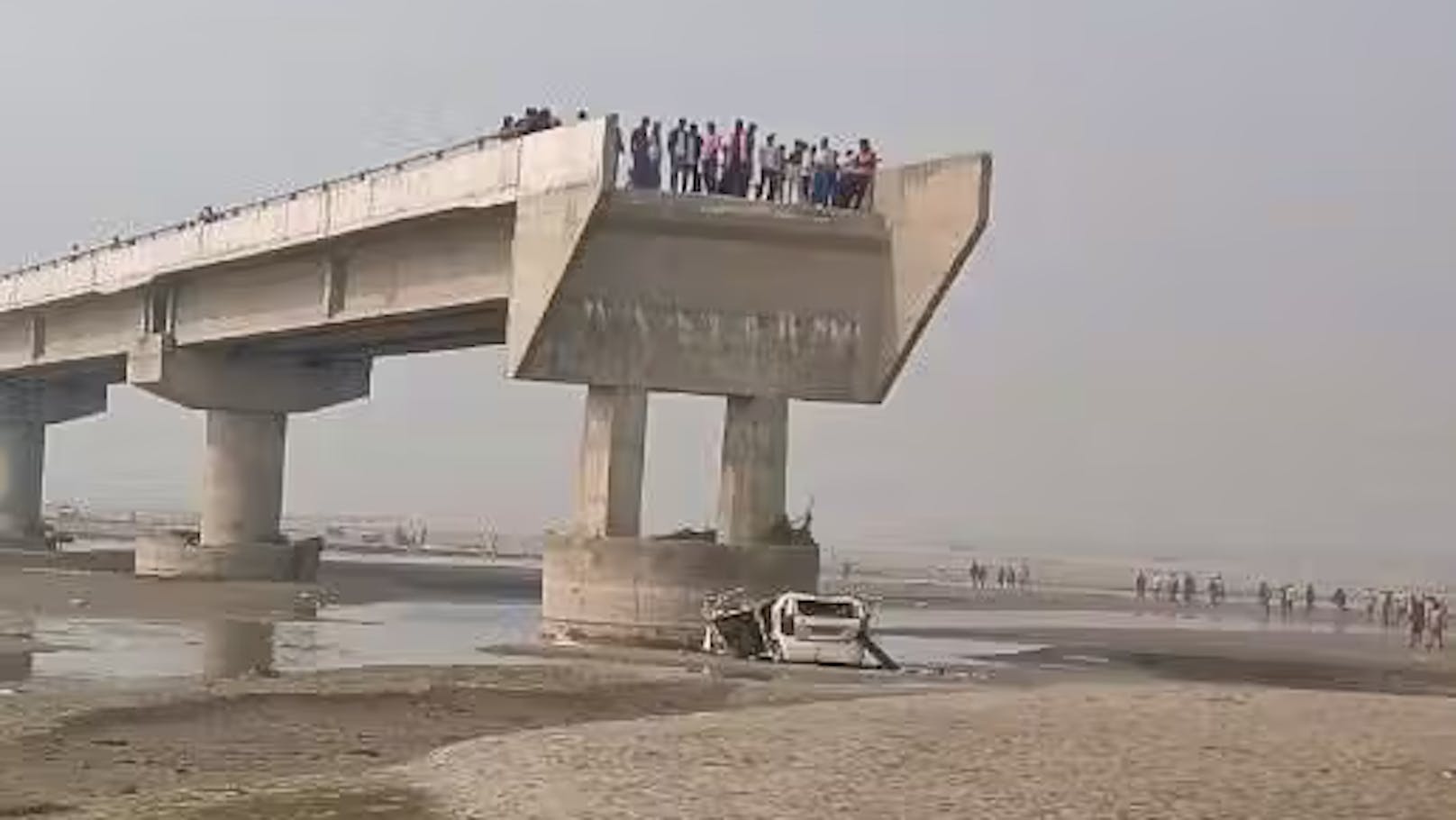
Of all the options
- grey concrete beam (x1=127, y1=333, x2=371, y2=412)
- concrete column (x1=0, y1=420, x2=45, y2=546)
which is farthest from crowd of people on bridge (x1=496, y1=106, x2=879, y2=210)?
concrete column (x1=0, y1=420, x2=45, y2=546)

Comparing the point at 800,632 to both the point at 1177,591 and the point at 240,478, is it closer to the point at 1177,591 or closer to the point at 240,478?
the point at 240,478

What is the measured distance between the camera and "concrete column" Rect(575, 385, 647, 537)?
3606 centimetres

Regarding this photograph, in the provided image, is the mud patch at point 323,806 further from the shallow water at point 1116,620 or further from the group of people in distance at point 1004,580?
the group of people in distance at point 1004,580

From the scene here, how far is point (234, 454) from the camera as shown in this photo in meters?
56.2

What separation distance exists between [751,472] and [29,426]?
5374 centimetres

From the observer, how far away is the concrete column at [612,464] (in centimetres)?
3606

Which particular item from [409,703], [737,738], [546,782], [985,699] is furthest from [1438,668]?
[546,782]

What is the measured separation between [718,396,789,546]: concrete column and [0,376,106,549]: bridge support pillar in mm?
51423

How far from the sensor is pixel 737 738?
17188mm

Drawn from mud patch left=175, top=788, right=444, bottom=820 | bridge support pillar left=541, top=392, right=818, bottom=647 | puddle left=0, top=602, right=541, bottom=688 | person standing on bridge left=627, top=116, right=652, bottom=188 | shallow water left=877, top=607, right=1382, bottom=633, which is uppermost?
person standing on bridge left=627, top=116, right=652, bottom=188

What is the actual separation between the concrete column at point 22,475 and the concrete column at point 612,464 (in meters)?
50.0

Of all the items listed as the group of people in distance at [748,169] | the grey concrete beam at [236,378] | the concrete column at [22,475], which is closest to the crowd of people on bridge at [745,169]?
the group of people in distance at [748,169]

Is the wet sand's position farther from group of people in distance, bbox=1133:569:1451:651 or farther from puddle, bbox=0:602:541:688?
group of people in distance, bbox=1133:569:1451:651

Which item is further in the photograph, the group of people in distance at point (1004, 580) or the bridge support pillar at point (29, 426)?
the group of people in distance at point (1004, 580)
